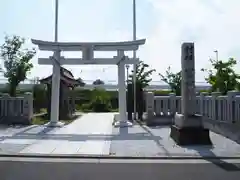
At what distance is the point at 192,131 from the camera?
41.7 feet

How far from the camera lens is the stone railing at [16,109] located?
1995cm

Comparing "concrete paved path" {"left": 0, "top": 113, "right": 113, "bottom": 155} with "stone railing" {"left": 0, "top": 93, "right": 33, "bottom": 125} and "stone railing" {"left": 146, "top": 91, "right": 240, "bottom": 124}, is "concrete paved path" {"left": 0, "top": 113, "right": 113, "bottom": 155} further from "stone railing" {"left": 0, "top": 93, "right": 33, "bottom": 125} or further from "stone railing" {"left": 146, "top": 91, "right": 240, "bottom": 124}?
"stone railing" {"left": 146, "top": 91, "right": 240, "bottom": 124}

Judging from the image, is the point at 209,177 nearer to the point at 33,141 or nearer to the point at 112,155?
the point at 112,155

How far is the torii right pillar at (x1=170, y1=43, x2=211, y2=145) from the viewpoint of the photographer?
41.6 ft

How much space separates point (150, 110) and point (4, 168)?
39.8ft

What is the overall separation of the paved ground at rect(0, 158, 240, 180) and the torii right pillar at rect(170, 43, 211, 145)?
2632mm

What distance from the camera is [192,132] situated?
12695 millimetres

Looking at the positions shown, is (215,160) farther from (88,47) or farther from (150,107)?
(88,47)

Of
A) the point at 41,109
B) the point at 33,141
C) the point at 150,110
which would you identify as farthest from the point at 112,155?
the point at 41,109

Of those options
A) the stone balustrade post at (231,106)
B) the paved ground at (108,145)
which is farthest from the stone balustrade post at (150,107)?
the stone balustrade post at (231,106)

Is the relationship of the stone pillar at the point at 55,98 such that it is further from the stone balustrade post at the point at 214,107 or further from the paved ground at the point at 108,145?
the stone balustrade post at the point at 214,107

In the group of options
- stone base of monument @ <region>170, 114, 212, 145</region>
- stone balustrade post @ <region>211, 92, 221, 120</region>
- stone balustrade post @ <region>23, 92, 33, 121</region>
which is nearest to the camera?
stone base of monument @ <region>170, 114, 212, 145</region>

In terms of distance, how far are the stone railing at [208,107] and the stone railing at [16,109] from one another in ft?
21.0

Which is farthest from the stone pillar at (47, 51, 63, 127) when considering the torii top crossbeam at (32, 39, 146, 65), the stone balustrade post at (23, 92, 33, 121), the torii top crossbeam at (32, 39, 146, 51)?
the stone balustrade post at (23, 92, 33, 121)
